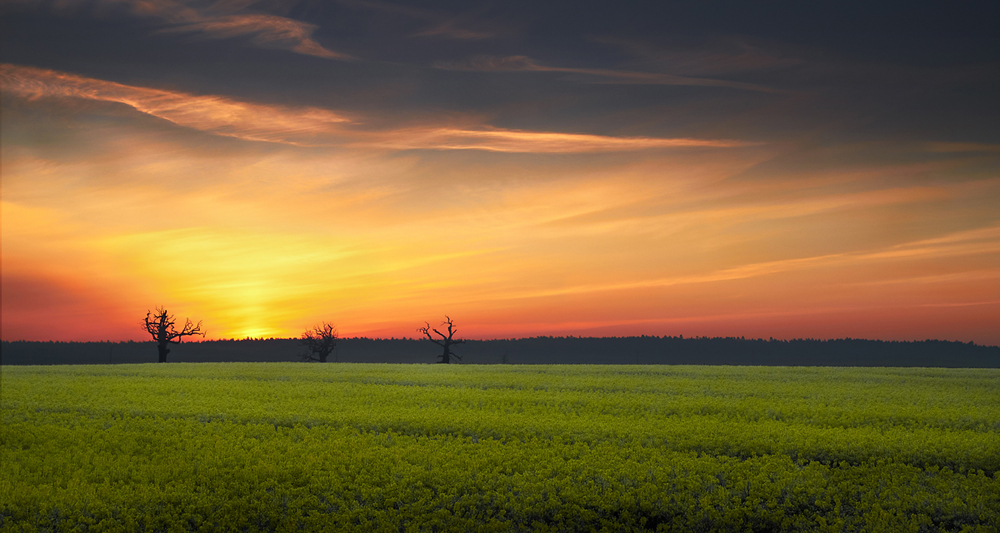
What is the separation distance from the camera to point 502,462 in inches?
663

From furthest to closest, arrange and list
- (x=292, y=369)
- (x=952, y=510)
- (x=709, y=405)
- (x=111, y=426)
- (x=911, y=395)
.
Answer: (x=292, y=369) < (x=911, y=395) < (x=709, y=405) < (x=111, y=426) < (x=952, y=510)

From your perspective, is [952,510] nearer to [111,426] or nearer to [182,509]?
[182,509]

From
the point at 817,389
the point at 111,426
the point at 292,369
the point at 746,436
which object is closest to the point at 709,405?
the point at 746,436

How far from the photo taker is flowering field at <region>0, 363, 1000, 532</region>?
13727 mm

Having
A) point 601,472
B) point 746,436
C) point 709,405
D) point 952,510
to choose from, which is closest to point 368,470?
point 601,472

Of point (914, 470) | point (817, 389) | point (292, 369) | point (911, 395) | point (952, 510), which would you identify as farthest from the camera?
point (292, 369)

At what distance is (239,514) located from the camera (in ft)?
45.8

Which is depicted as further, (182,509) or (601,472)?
(601,472)

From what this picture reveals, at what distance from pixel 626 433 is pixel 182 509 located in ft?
41.9

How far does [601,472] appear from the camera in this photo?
619 inches

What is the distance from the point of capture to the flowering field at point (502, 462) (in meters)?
13.7

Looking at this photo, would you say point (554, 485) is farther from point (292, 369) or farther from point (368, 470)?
point (292, 369)

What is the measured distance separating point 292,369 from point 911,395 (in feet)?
133

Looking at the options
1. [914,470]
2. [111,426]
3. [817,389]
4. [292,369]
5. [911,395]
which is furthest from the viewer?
[292,369]
